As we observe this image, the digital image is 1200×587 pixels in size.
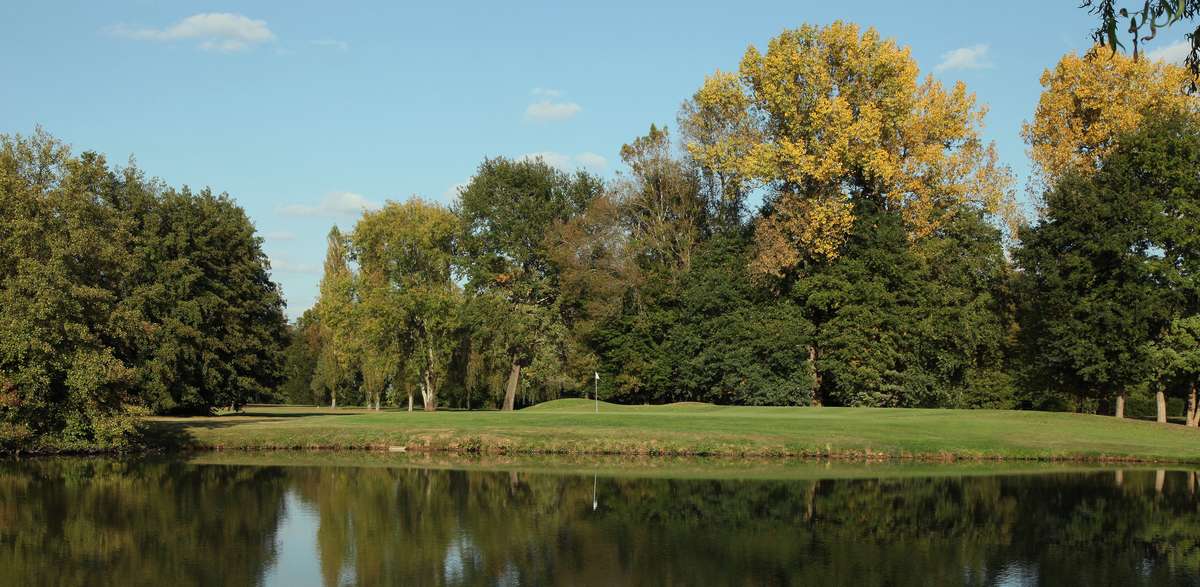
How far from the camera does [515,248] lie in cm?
6956

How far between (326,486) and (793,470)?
14265mm

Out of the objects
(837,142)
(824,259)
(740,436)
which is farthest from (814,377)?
(740,436)

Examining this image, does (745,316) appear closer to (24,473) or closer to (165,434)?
(165,434)

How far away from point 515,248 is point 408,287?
7.52m

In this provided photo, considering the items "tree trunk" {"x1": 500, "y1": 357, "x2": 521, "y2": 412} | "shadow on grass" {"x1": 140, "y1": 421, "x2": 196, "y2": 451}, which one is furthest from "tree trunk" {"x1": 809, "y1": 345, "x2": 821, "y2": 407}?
"shadow on grass" {"x1": 140, "y1": 421, "x2": 196, "y2": 451}

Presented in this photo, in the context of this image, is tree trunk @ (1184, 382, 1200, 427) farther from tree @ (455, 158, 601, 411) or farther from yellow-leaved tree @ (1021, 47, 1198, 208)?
tree @ (455, 158, 601, 411)

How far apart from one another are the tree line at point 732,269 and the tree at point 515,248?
16 cm

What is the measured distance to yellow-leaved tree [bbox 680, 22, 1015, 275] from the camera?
55.8 metres

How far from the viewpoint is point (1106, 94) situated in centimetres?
5491

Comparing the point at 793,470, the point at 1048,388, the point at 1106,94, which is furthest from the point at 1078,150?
the point at 793,470

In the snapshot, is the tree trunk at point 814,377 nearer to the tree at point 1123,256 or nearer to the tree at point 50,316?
the tree at point 1123,256

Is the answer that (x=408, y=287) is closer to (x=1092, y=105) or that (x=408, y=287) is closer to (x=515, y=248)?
(x=515, y=248)

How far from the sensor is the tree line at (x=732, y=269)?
4300 centimetres

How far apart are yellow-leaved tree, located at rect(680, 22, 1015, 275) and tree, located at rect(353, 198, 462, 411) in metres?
19.8
